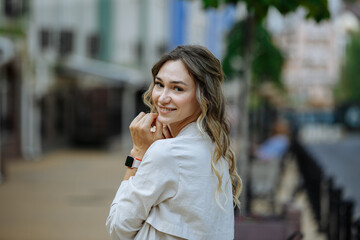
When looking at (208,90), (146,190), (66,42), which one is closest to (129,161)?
(146,190)

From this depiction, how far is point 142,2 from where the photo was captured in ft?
93.5

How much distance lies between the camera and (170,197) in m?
2.08

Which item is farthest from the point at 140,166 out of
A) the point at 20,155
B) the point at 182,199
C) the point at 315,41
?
the point at 315,41

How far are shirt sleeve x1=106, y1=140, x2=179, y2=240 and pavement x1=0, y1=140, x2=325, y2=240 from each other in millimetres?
3727

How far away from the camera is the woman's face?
2.17 m

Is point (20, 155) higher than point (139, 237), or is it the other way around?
point (139, 237)

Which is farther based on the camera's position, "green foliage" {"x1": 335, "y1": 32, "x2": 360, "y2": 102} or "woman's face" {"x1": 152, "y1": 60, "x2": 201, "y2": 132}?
"green foliage" {"x1": 335, "y1": 32, "x2": 360, "y2": 102}

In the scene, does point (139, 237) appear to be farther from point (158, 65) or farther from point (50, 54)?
point (50, 54)

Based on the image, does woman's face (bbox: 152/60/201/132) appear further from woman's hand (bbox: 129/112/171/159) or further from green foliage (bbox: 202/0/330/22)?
green foliage (bbox: 202/0/330/22)

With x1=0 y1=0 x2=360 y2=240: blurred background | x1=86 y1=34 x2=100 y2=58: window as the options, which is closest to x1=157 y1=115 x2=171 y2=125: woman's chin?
x1=0 y1=0 x2=360 y2=240: blurred background

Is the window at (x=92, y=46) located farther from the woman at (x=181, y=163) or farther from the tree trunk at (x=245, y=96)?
the woman at (x=181, y=163)

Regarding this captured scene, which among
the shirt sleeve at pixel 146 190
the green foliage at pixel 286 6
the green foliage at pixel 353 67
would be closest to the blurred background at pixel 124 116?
the green foliage at pixel 286 6

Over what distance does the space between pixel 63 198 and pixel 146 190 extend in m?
9.37

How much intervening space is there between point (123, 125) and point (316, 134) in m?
13.2
